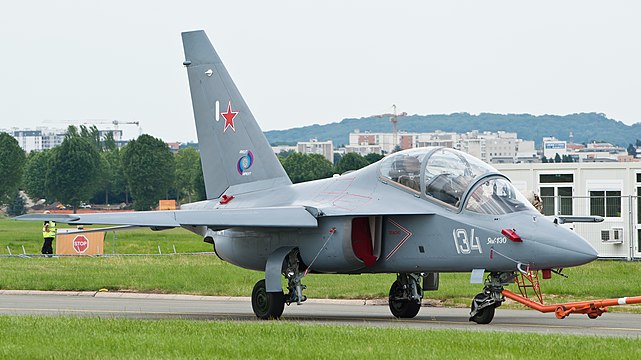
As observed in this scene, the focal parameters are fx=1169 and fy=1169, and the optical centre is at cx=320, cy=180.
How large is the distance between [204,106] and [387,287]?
6.01 metres

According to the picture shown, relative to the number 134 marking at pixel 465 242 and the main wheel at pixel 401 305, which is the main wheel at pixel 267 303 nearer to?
the main wheel at pixel 401 305

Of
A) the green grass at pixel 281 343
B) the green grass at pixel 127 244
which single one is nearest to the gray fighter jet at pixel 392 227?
the green grass at pixel 281 343

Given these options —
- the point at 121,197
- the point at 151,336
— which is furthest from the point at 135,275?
the point at 121,197

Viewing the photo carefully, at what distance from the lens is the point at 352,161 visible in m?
146

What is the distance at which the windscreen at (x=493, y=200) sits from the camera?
17141mm

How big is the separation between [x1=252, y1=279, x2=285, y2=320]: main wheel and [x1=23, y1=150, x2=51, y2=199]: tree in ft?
413

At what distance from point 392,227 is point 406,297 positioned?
5.87 ft

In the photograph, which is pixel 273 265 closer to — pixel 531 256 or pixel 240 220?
pixel 240 220

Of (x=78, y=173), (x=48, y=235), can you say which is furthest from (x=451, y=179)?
(x=78, y=173)

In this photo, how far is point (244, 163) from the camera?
71.8 ft

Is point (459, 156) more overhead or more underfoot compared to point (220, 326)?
more overhead

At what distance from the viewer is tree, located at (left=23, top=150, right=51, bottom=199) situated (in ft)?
475

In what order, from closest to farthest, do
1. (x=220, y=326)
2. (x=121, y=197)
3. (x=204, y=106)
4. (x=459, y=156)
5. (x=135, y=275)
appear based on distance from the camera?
(x=220, y=326) < (x=459, y=156) < (x=204, y=106) < (x=135, y=275) < (x=121, y=197)

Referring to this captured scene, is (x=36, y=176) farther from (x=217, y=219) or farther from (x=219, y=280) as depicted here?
(x=217, y=219)
